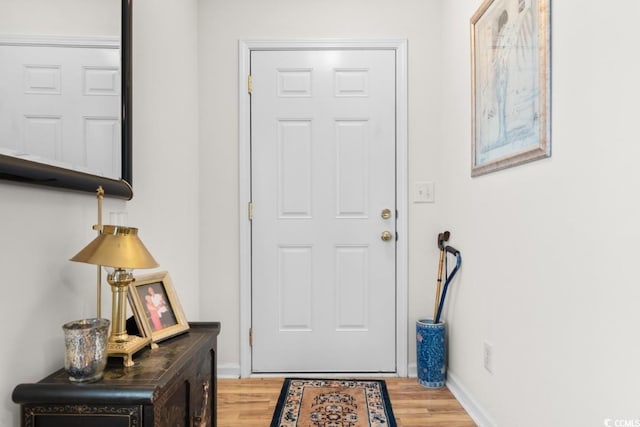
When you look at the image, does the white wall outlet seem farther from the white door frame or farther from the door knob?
the door knob

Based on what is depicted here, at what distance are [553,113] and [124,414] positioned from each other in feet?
5.20

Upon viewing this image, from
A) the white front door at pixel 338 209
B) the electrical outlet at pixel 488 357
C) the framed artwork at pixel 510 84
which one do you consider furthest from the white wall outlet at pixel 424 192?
the electrical outlet at pixel 488 357

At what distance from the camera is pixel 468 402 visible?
87.5 inches

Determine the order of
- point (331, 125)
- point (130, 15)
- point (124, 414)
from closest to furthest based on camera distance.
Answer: point (124, 414)
point (130, 15)
point (331, 125)

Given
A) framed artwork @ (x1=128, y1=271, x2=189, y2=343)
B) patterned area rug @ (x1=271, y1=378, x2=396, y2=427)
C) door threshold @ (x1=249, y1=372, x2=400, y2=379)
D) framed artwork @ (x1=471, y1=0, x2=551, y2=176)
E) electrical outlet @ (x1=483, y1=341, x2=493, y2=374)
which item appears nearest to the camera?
framed artwork @ (x1=128, y1=271, x2=189, y2=343)

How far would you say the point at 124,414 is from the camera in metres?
1.00

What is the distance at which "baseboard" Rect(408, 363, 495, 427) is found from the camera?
6.68 feet

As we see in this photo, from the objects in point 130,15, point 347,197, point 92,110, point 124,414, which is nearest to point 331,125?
point 347,197

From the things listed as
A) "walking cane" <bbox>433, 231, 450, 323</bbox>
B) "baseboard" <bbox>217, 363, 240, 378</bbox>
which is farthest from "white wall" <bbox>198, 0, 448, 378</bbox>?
"walking cane" <bbox>433, 231, 450, 323</bbox>

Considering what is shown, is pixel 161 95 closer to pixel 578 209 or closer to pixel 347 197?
pixel 347 197

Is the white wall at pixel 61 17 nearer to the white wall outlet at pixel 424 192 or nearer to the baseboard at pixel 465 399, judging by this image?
the white wall outlet at pixel 424 192

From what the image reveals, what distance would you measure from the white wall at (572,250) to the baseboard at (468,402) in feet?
0.15

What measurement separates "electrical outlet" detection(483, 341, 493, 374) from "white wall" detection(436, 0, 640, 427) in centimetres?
4

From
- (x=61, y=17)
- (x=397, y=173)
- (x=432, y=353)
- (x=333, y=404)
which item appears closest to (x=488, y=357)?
(x=432, y=353)
